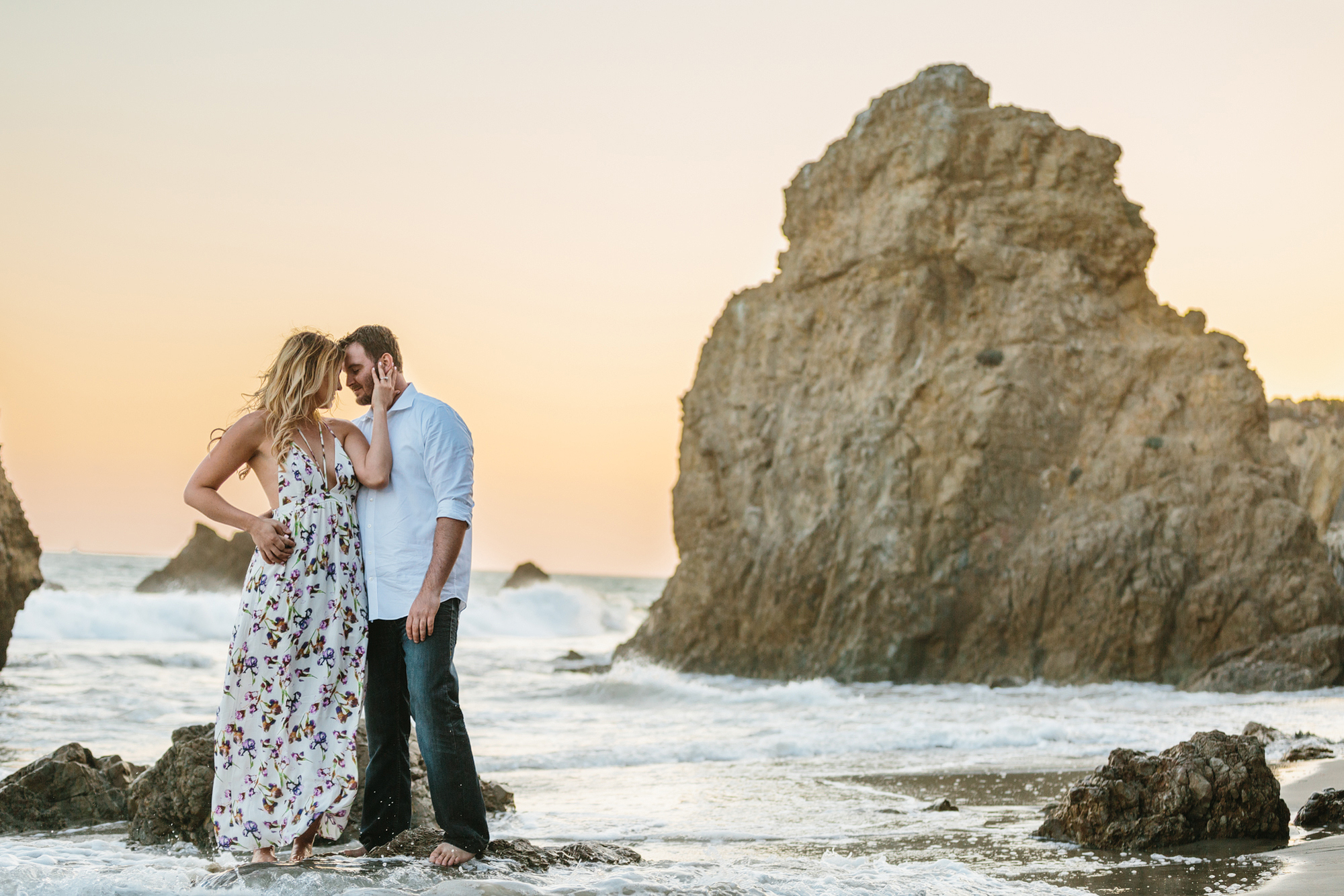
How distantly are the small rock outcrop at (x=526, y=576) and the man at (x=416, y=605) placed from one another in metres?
55.3

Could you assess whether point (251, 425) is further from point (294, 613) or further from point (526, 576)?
point (526, 576)

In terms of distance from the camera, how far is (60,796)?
20.5 feet

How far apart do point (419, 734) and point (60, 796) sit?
11.9ft

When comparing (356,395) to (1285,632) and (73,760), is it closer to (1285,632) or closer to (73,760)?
(73,760)

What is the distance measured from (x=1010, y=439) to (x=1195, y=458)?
10.3 feet

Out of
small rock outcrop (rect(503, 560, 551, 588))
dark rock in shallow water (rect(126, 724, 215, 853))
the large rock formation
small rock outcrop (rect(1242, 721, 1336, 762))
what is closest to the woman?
dark rock in shallow water (rect(126, 724, 215, 853))

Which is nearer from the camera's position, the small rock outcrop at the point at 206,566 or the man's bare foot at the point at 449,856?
the man's bare foot at the point at 449,856

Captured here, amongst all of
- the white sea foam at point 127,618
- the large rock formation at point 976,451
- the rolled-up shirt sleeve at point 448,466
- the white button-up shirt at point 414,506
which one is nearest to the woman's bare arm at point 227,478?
the white button-up shirt at point 414,506

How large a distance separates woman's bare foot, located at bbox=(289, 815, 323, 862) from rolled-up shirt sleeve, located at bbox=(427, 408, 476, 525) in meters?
1.28

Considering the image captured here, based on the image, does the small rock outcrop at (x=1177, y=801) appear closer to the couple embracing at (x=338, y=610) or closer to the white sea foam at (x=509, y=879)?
the white sea foam at (x=509, y=879)

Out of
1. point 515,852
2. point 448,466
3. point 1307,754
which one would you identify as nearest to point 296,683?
point 448,466

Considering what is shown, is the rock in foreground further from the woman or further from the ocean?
Result: the woman

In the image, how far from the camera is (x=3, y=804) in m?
6.10

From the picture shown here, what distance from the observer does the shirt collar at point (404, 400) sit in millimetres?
4215
